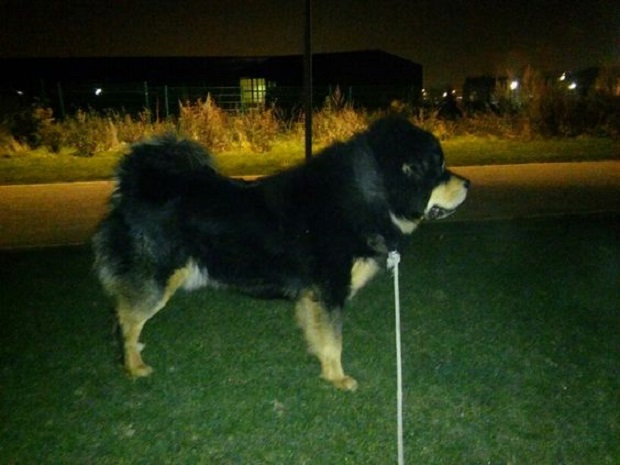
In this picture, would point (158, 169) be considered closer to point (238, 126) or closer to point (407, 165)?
point (407, 165)


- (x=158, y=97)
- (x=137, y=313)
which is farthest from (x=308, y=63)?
(x=158, y=97)

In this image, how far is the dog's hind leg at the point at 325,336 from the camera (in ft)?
14.6

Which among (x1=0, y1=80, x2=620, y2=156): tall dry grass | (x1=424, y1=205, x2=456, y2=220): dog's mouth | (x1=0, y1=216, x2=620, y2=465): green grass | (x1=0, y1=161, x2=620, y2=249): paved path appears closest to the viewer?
(x1=0, y1=216, x2=620, y2=465): green grass

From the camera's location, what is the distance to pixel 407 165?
13.8 feet

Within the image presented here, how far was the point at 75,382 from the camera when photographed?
4.62m

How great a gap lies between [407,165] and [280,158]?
43.0ft

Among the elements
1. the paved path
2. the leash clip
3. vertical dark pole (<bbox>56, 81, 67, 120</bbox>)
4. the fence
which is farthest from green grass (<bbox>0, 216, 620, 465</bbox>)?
vertical dark pole (<bbox>56, 81, 67, 120</bbox>)

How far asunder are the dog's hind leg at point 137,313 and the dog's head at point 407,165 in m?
1.72

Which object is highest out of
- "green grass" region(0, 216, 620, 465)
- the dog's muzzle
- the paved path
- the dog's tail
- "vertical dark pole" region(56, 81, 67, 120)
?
"vertical dark pole" region(56, 81, 67, 120)

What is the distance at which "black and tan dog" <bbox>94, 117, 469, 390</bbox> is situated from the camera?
4293mm

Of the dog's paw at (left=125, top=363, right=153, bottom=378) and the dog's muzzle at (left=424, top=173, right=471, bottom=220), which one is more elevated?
the dog's muzzle at (left=424, top=173, right=471, bottom=220)

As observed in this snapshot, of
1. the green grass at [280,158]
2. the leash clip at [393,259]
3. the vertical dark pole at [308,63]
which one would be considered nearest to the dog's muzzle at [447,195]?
the leash clip at [393,259]

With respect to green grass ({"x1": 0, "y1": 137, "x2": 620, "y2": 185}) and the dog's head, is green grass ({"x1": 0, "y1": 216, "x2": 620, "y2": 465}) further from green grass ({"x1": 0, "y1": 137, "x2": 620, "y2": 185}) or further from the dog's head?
green grass ({"x1": 0, "y1": 137, "x2": 620, "y2": 185})

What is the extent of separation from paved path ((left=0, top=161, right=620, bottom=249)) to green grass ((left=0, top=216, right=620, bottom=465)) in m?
1.98
